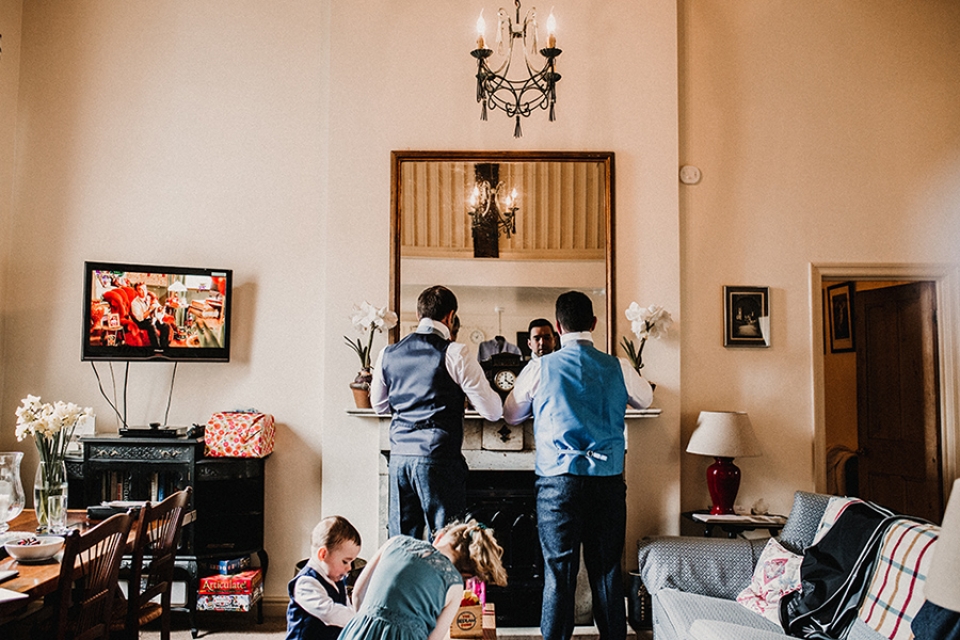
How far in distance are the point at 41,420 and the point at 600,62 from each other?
3419mm

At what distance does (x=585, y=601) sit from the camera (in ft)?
13.0

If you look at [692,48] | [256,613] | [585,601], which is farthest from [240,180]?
[585,601]

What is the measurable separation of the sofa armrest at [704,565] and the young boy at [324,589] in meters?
1.61

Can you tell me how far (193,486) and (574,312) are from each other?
2.29 meters

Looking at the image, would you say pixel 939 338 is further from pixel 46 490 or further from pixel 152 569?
pixel 46 490

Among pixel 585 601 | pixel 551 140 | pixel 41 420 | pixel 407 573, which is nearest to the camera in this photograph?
pixel 407 573

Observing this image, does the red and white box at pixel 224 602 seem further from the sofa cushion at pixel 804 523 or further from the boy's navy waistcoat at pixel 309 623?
the sofa cushion at pixel 804 523

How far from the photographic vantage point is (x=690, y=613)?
298 centimetres

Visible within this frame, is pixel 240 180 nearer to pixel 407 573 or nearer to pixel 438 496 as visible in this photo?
pixel 438 496

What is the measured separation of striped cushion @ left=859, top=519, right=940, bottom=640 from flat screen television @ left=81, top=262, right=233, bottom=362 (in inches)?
133

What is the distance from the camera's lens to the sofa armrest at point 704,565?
10.9ft

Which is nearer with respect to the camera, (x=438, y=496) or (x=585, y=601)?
(x=438, y=496)

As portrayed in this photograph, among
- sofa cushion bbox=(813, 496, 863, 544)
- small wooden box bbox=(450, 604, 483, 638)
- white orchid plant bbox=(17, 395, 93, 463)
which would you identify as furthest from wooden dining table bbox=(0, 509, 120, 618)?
sofa cushion bbox=(813, 496, 863, 544)

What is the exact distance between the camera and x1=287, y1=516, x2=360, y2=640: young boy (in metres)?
2.42
